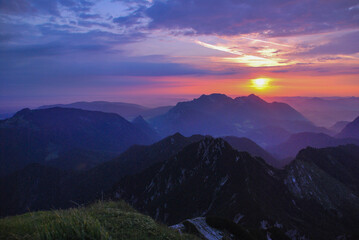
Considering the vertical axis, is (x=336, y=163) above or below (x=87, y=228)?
below

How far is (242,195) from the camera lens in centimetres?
8088

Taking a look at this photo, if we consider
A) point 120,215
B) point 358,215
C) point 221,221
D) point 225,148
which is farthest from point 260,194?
point 120,215

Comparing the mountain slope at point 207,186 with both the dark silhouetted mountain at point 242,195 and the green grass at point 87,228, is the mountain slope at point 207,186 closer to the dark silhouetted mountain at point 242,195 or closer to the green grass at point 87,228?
the dark silhouetted mountain at point 242,195

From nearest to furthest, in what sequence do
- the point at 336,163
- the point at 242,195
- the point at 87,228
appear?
the point at 87,228
the point at 242,195
the point at 336,163

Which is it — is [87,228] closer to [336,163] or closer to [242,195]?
[242,195]

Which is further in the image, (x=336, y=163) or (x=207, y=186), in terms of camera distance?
(x=336, y=163)

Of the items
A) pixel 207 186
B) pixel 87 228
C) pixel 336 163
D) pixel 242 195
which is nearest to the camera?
pixel 87 228

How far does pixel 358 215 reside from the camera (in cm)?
9275

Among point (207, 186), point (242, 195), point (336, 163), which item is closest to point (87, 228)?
point (242, 195)

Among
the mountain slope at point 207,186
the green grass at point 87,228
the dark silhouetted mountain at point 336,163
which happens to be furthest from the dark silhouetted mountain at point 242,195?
the green grass at point 87,228

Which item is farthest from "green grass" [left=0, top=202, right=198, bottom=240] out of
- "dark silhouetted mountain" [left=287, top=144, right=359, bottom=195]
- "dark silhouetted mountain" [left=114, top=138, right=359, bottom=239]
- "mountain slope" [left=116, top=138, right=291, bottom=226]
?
"dark silhouetted mountain" [left=287, top=144, right=359, bottom=195]

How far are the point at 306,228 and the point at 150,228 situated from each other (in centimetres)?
8037

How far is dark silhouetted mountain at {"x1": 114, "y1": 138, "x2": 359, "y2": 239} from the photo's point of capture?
246 feet

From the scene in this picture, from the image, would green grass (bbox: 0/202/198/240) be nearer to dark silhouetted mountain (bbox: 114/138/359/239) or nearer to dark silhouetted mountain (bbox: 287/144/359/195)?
dark silhouetted mountain (bbox: 114/138/359/239)
